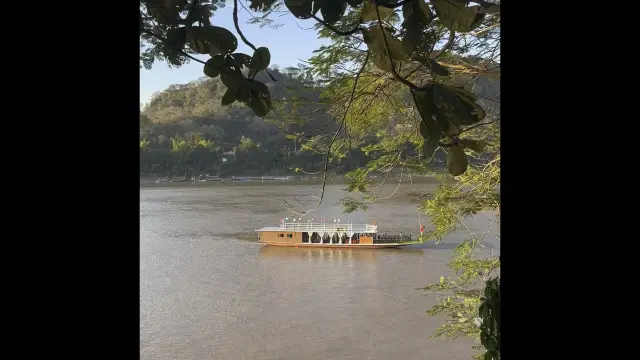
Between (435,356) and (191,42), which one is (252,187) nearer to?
(435,356)

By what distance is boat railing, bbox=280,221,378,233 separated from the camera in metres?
7.93

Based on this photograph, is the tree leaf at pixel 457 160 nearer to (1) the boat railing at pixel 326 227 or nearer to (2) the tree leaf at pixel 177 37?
(2) the tree leaf at pixel 177 37

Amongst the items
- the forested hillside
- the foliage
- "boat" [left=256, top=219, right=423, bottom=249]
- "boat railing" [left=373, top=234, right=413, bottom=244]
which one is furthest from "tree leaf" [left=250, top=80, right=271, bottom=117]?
"boat" [left=256, top=219, right=423, bottom=249]

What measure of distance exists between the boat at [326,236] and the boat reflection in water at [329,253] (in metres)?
0.13

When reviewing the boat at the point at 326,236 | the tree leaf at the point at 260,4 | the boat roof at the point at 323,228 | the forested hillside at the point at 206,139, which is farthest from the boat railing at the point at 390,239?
the tree leaf at the point at 260,4

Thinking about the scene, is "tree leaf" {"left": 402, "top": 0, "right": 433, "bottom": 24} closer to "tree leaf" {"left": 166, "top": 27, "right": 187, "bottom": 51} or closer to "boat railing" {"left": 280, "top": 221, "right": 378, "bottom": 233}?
"tree leaf" {"left": 166, "top": 27, "right": 187, "bottom": 51}

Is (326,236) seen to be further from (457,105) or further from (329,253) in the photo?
(457,105)

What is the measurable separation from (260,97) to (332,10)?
0.24 feet

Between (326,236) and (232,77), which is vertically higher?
(232,77)

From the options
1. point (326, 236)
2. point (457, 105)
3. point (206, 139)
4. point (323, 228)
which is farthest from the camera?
point (326, 236)

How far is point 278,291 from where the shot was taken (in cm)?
702

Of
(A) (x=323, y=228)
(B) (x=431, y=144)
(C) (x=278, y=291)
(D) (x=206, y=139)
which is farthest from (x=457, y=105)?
(A) (x=323, y=228)

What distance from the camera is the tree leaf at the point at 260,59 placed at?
0.31 metres
